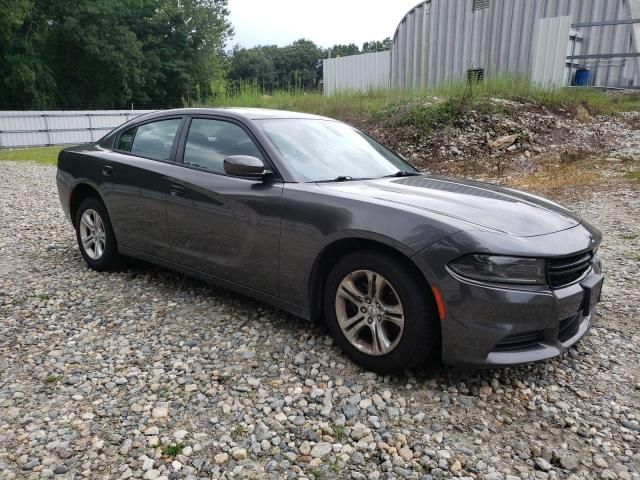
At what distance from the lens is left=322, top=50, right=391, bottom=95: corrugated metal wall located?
1766 cm

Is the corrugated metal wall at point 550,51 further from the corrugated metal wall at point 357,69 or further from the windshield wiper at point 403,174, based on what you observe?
the windshield wiper at point 403,174

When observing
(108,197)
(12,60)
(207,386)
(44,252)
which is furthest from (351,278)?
(12,60)

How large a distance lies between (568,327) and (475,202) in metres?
0.89

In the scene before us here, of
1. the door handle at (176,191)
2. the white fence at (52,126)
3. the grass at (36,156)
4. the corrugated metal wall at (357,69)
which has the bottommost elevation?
the grass at (36,156)

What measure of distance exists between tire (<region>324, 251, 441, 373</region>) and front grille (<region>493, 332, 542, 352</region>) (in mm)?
334

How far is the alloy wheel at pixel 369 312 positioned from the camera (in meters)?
2.87

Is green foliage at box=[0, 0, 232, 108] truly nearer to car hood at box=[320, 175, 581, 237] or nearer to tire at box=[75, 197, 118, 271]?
tire at box=[75, 197, 118, 271]

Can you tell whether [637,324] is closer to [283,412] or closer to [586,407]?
[586,407]

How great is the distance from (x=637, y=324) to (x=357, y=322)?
2.19 metres

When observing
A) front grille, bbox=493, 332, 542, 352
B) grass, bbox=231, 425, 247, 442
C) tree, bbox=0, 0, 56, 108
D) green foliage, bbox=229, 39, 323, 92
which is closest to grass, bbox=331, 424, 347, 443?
grass, bbox=231, 425, 247, 442

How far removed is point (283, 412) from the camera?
271cm

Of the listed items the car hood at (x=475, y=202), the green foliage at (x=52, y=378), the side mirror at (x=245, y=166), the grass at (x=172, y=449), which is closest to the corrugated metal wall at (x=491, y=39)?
the car hood at (x=475, y=202)

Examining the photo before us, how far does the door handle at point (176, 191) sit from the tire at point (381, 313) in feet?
4.82

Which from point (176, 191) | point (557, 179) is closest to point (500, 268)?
point (176, 191)
